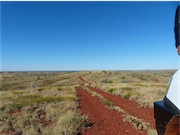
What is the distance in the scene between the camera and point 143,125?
891 cm

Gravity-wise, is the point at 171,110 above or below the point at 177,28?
below

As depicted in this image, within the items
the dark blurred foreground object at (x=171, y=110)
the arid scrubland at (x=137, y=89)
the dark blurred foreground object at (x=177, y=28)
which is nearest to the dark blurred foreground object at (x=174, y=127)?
the dark blurred foreground object at (x=171, y=110)

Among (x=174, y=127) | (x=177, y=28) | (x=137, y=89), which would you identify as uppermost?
(x=177, y=28)

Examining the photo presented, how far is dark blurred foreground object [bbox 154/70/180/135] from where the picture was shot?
160cm

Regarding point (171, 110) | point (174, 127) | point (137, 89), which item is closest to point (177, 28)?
point (171, 110)

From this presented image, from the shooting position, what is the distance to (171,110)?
191 cm

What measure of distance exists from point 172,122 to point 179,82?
35 centimetres

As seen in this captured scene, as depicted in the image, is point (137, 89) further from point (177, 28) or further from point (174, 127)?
point (174, 127)

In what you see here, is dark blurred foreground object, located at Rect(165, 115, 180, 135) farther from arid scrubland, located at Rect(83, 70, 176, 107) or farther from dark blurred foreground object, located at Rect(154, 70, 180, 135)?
arid scrubland, located at Rect(83, 70, 176, 107)

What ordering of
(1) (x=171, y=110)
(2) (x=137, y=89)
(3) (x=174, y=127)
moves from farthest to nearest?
(2) (x=137, y=89)
(1) (x=171, y=110)
(3) (x=174, y=127)

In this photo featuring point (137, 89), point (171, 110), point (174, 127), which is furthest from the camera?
point (137, 89)

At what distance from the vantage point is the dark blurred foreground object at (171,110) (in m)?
1.60

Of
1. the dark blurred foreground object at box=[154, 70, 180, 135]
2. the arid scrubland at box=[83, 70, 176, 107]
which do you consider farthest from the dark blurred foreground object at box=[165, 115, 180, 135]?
the arid scrubland at box=[83, 70, 176, 107]

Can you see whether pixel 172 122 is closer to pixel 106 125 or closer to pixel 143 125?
pixel 143 125
